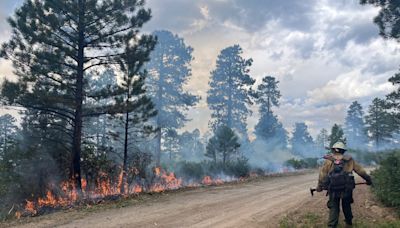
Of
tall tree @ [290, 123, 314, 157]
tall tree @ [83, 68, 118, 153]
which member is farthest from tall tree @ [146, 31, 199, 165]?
tall tree @ [290, 123, 314, 157]

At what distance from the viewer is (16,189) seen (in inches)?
626

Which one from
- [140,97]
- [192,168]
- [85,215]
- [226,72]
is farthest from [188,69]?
[85,215]

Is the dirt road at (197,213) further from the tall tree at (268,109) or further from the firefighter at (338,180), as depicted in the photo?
the tall tree at (268,109)

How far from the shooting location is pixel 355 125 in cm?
8081

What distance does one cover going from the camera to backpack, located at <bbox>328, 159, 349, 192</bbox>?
29.0 feet

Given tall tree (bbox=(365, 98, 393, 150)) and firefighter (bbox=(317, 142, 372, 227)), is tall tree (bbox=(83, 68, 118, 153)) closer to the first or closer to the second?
firefighter (bbox=(317, 142, 372, 227))

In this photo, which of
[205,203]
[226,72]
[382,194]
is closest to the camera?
[382,194]

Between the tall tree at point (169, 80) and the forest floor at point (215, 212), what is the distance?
31207 millimetres

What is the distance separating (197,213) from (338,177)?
15.2 ft

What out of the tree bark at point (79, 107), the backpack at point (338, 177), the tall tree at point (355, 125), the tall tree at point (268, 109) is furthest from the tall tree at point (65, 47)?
the tall tree at point (355, 125)

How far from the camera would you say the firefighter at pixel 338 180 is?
887cm

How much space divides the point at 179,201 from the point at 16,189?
7159mm

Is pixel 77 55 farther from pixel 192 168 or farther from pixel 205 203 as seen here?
pixel 192 168

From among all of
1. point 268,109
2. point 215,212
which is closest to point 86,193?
point 215,212
